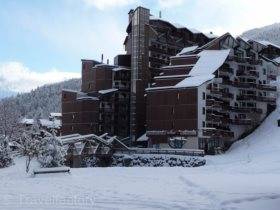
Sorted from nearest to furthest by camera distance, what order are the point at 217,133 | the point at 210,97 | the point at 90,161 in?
the point at 217,133, the point at 90,161, the point at 210,97

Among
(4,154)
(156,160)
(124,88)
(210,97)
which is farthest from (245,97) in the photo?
(4,154)

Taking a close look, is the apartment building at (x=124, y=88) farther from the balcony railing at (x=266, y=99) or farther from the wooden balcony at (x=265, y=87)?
the balcony railing at (x=266, y=99)

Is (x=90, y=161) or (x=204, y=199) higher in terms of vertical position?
(x=90, y=161)

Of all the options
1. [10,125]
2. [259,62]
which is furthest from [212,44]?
[10,125]

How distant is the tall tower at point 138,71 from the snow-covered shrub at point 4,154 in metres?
36.9

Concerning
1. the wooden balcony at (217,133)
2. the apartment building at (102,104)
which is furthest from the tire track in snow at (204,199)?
the apartment building at (102,104)

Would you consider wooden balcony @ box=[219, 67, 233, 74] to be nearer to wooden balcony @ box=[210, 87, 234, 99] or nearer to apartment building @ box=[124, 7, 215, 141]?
wooden balcony @ box=[210, 87, 234, 99]

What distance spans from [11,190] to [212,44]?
2644 inches

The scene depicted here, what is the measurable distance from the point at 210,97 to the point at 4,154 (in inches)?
1417

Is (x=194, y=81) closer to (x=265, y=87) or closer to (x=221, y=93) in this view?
(x=221, y=93)

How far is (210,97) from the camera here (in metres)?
79.4

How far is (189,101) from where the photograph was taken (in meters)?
77.4

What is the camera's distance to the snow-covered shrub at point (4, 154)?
187 feet

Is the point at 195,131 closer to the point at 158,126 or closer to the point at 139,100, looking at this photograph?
the point at 158,126
